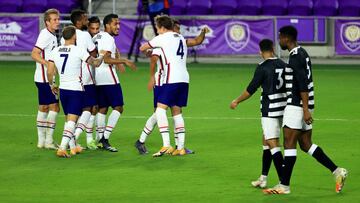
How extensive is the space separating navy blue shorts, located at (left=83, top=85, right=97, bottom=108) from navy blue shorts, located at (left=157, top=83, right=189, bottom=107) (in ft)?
3.98

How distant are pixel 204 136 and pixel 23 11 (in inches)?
797

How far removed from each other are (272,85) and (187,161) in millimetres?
2783

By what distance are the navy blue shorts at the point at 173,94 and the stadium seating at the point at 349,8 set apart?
20.6m

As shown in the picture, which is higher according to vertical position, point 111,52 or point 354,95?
point 111,52

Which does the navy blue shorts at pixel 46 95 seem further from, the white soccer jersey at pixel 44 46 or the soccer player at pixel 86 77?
the soccer player at pixel 86 77

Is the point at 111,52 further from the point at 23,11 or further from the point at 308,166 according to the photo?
the point at 23,11

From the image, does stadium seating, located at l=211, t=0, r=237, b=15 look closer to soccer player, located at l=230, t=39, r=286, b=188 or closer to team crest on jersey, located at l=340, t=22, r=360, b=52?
team crest on jersey, located at l=340, t=22, r=360, b=52

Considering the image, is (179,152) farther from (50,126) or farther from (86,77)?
(50,126)

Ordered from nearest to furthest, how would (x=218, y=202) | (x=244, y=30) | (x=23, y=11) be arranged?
(x=218, y=202) → (x=244, y=30) → (x=23, y=11)

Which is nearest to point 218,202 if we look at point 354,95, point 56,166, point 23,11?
point 56,166

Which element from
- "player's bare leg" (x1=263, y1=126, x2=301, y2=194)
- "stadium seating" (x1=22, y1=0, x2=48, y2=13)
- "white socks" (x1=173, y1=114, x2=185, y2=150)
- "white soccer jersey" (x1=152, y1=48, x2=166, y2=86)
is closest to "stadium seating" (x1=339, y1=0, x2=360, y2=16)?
"stadium seating" (x1=22, y1=0, x2=48, y2=13)

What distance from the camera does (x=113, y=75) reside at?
15.1m

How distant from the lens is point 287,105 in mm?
11305

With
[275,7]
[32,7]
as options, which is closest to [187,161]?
[275,7]
